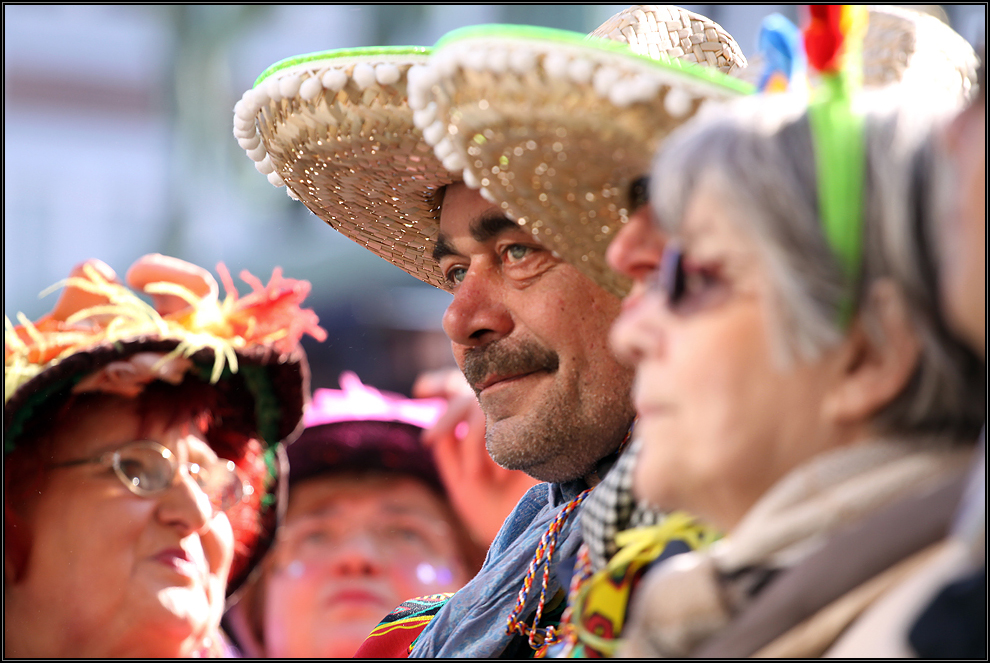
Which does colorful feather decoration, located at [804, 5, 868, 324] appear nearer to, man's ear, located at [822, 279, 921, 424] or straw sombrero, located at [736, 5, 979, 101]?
man's ear, located at [822, 279, 921, 424]

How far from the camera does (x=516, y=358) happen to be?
Answer: 1917mm

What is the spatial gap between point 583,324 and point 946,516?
1085mm

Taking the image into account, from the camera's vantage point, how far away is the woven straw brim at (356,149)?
170 cm

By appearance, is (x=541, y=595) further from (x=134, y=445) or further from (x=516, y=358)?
(x=134, y=445)

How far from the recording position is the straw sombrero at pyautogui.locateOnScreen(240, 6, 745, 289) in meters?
1.68

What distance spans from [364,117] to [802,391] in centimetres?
107

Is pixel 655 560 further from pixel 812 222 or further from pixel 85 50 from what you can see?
pixel 85 50

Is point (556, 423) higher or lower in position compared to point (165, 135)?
higher

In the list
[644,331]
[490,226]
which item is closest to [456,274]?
[490,226]

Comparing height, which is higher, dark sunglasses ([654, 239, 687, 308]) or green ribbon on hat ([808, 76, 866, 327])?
green ribbon on hat ([808, 76, 866, 327])

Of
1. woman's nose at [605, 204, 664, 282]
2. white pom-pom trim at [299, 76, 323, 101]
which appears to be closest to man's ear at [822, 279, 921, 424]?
woman's nose at [605, 204, 664, 282]

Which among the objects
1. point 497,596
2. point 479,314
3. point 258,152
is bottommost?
point 497,596

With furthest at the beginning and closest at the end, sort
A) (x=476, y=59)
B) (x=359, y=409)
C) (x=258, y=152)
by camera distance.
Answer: (x=359, y=409), (x=258, y=152), (x=476, y=59)

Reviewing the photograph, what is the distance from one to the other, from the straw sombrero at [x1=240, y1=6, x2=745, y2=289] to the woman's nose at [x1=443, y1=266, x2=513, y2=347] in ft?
0.77
